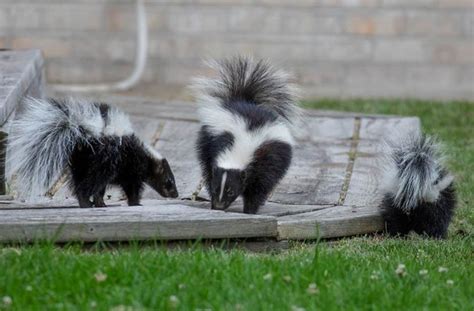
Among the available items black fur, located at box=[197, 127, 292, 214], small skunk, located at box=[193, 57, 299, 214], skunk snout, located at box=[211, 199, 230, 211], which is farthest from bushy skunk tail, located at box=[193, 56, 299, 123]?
skunk snout, located at box=[211, 199, 230, 211]

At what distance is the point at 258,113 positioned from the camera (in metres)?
6.30

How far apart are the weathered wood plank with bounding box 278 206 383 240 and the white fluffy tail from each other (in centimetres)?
17

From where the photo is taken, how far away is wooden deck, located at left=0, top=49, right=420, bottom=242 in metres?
5.21

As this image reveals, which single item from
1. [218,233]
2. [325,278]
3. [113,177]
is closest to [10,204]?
[113,177]

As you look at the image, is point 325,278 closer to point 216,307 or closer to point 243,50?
point 216,307

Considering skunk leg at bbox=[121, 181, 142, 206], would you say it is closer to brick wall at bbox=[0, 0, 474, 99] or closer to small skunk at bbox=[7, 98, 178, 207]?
small skunk at bbox=[7, 98, 178, 207]

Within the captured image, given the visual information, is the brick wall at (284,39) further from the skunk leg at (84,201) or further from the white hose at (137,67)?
the skunk leg at (84,201)

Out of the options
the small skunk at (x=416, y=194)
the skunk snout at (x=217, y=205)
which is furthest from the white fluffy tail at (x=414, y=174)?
the skunk snout at (x=217, y=205)

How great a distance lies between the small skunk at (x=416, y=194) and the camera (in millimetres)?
6121

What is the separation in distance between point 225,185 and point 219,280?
1.40m

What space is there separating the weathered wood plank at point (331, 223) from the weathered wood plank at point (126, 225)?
0.49 feet

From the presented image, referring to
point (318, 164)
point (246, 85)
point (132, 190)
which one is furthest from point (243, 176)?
point (318, 164)

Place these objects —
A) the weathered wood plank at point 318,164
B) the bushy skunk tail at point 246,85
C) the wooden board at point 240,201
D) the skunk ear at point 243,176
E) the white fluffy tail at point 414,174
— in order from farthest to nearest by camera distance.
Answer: the weathered wood plank at point 318,164, the bushy skunk tail at point 246,85, the white fluffy tail at point 414,174, the skunk ear at point 243,176, the wooden board at point 240,201

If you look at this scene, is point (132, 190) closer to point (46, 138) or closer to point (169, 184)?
point (169, 184)
